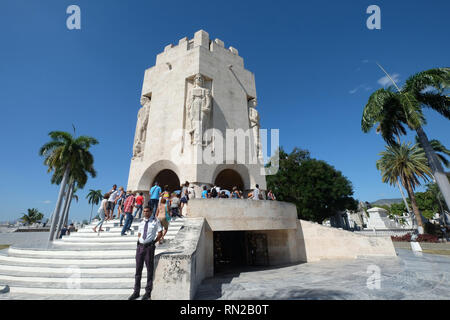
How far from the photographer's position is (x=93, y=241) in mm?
8422

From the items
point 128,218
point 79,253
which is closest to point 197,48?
→ point 128,218

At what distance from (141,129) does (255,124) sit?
9874 mm

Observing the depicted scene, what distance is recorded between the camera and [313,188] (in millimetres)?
32500

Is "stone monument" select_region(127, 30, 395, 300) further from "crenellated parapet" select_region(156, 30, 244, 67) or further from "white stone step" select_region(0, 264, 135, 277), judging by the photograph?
"white stone step" select_region(0, 264, 135, 277)

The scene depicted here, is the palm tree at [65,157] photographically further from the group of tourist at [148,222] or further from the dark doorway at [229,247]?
the dark doorway at [229,247]

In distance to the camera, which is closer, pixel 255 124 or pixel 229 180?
pixel 255 124

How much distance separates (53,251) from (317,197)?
31.9 metres

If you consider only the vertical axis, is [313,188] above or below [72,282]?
above

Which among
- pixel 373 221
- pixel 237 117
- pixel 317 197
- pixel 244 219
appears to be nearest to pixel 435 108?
pixel 237 117

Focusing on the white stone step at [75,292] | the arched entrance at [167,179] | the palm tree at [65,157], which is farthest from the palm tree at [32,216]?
the white stone step at [75,292]

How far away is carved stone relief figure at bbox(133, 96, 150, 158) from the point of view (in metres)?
17.5

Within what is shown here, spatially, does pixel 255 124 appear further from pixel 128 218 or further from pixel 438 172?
pixel 128 218

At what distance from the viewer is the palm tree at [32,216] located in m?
61.1
